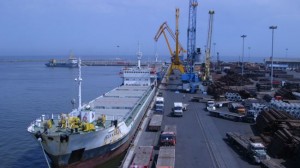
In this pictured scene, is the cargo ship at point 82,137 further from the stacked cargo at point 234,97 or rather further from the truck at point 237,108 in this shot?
the stacked cargo at point 234,97

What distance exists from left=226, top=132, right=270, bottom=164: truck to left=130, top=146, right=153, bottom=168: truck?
16.6 ft

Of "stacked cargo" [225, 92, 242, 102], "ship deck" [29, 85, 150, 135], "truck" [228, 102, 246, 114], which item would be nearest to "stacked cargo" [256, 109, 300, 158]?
"truck" [228, 102, 246, 114]

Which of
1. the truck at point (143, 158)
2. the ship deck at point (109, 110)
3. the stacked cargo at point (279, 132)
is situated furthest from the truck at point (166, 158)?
the stacked cargo at point (279, 132)

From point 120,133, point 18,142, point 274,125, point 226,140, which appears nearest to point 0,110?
point 18,142

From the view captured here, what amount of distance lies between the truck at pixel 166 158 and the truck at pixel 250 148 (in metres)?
3.94

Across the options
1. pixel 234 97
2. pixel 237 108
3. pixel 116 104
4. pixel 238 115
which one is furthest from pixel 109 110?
pixel 234 97

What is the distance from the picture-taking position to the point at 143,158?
1634 centimetres

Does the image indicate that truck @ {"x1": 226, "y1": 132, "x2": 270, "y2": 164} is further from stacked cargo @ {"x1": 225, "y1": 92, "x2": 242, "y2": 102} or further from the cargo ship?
stacked cargo @ {"x1": 225, "y1": 92, "x2": 242, "y2": 102}

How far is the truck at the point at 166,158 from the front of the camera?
49.9 feet

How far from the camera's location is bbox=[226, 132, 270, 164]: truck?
1700 cm

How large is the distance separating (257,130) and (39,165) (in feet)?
47.5

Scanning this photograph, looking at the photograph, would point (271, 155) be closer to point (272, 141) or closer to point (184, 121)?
point (272, 141)

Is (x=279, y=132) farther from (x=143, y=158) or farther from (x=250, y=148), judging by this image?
(x=143, y=158)

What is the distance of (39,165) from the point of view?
19.9m
